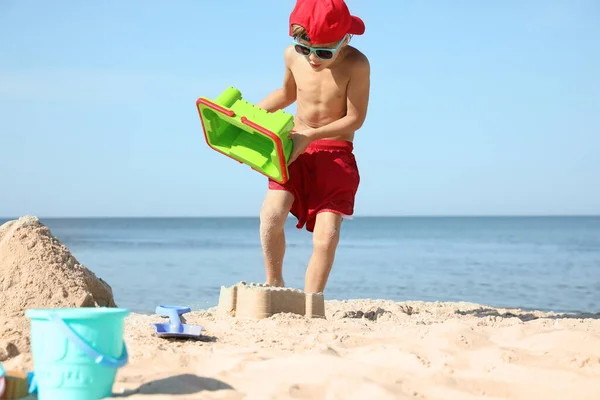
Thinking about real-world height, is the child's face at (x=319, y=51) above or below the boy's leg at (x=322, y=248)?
above

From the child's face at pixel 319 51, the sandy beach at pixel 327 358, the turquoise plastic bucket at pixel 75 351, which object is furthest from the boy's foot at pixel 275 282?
the turquoise plastic bucket at pixel 75 351

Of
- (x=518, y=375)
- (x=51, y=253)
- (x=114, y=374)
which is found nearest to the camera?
(x=114, y=374)

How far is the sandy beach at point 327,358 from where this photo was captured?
2.40 m

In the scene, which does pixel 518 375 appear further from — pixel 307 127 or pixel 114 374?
pixel 307 127

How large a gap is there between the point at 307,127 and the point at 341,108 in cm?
22

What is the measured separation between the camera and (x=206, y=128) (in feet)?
13.3

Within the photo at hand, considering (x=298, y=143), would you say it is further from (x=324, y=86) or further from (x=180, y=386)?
(x=180, y=386)

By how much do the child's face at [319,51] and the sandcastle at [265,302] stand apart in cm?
122

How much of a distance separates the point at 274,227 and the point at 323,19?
3.66 ft

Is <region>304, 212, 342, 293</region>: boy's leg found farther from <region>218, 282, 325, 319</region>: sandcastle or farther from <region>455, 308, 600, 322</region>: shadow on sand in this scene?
<region>455, 308, 600, 322</region>: shadow on sand

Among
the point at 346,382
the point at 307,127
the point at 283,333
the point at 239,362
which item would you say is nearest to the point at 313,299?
the point at 283,333

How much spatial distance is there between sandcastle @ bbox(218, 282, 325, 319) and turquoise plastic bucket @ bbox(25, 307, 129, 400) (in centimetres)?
160

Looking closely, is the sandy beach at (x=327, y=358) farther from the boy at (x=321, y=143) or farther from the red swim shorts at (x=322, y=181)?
the red swim shorts at (x=322, y=181)

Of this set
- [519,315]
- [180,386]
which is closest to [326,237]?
[519,315]
